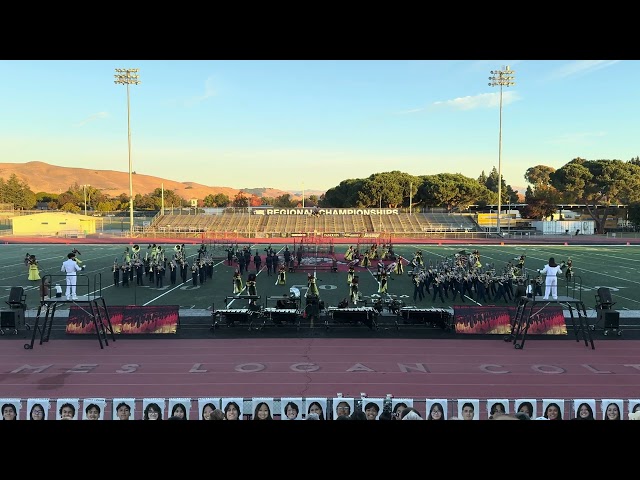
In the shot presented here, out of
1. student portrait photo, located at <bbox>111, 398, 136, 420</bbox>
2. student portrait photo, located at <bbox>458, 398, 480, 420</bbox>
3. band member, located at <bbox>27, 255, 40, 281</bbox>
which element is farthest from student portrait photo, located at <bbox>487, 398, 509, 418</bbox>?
band member, located at <bbox>27, 255, 40, 281</bbox>

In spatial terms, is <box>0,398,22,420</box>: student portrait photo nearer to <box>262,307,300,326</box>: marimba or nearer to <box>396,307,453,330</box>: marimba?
<box>262,307,300,326</box>: marimba

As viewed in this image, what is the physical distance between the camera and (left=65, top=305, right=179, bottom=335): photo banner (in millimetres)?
14414

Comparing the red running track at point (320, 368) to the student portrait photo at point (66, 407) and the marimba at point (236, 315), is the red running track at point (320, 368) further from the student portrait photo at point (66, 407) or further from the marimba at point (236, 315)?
the student portrait photo at point (66, 407)

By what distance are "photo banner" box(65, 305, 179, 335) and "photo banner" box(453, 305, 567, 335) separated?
8.37 meters

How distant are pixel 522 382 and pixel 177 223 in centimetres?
6243

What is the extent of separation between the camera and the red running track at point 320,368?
9.81 m

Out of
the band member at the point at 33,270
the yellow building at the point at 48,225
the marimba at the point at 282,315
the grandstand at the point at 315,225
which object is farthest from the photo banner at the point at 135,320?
the yellow building at the point at 48,225

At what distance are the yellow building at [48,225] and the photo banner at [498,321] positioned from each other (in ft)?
177

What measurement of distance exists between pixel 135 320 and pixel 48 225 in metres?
53.6

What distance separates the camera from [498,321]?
48.2 ft

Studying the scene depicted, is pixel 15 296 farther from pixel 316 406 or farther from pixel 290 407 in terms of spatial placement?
pixel 316 406

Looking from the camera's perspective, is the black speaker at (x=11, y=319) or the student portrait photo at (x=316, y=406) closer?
the student portrait photo at (x=316, y=406)
